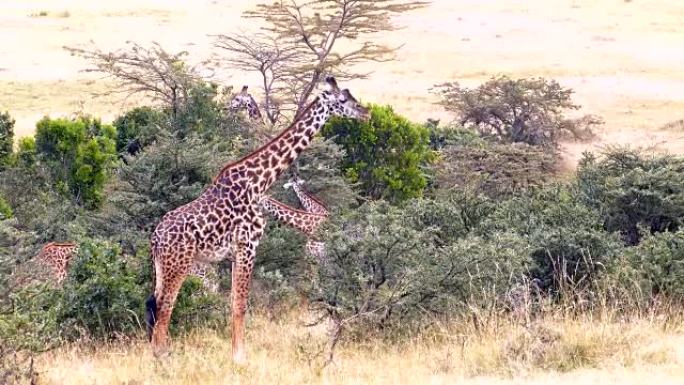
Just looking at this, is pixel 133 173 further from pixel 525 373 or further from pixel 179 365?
pixel 525 373

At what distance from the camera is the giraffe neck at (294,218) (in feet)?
41.4

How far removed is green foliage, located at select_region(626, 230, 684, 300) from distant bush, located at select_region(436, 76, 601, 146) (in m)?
16.3

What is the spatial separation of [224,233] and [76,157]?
9.93m

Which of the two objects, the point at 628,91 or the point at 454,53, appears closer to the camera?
the point at 628,91

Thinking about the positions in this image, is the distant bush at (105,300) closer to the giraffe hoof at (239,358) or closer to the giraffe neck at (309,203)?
the giraffe hoof at (239,358)

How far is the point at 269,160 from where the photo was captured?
348 inches

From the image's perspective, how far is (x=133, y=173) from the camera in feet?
40.7

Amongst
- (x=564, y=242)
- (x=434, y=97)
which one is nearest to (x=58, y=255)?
(x=564, y=242)

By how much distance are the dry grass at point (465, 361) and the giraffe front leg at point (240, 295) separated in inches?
5.8

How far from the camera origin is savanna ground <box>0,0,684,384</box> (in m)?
7.43

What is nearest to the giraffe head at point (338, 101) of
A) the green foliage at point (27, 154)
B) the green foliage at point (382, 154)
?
the green foliage at point (382, 154)

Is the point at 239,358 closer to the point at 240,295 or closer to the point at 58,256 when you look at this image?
the point at 240,295

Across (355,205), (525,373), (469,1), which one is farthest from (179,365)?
(469,1)

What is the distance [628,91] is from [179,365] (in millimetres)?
34172
